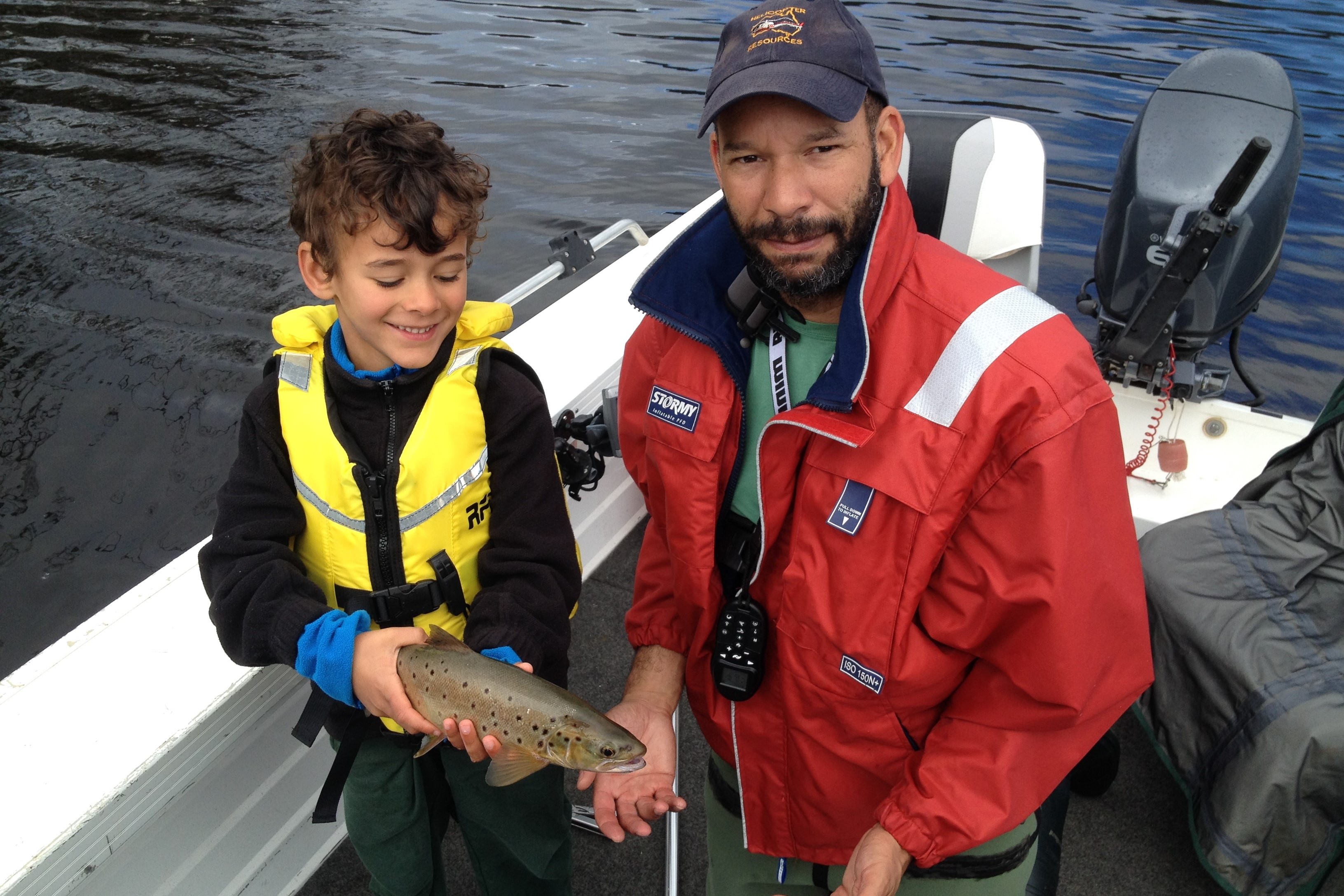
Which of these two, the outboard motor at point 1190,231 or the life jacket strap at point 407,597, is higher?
the outboard motor at point 1190,231

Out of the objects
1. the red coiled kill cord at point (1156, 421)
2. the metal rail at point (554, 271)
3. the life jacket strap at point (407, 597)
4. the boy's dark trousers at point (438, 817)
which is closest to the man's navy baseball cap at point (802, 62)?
the life jacket strap at point (407, 597)

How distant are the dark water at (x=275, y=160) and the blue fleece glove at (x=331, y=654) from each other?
1.45m

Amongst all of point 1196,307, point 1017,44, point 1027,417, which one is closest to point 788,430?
point 1027,417

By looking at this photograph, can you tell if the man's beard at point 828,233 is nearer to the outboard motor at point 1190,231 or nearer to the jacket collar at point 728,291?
the jacket collar at point 728,291

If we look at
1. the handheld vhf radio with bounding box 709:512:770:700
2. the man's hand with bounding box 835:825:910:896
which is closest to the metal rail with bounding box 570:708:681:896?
the handheld vhf radio with bounding box 709:512:770:700

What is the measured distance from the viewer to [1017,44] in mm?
12094

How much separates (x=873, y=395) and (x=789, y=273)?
29 centimetres

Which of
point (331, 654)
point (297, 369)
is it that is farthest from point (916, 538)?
point (297, 369)

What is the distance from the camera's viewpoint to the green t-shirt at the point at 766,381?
1.85m

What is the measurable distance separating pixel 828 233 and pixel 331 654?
125 cm

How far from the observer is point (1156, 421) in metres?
3.69

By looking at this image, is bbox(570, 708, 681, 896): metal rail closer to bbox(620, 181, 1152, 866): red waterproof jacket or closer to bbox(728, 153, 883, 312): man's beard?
bbox(620, 181, 1152, 866): red waterproof jacket

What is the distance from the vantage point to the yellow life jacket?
1975mm

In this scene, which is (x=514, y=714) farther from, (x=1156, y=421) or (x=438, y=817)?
(x=1156, y=421)
